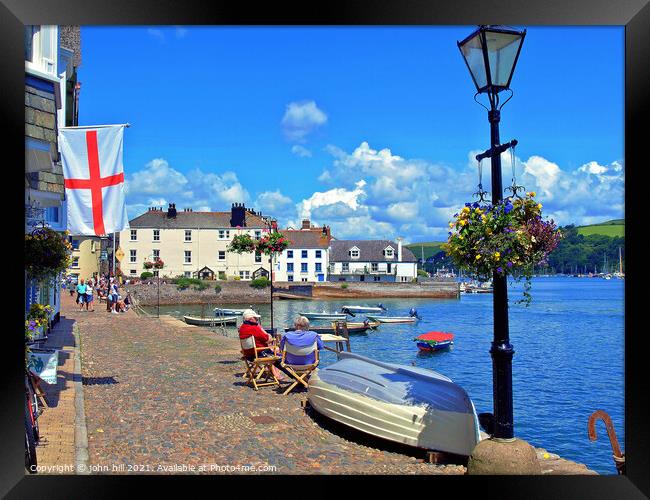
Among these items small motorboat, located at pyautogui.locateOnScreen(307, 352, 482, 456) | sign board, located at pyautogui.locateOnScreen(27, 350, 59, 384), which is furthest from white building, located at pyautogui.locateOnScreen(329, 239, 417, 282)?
sign board, located at pyautogui.locateOnScreen(27, 350, 59, 384)

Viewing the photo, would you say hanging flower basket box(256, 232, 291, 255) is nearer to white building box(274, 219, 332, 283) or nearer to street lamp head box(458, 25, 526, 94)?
street lamp head box(458, 25, 526, 94)

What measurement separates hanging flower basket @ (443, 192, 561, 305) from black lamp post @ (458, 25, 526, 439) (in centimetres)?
16

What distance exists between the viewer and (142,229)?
225 feet

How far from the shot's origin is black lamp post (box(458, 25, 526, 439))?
5551mm

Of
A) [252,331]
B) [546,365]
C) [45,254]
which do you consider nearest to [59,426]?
[45,254]

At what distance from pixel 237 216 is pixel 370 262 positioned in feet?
82.6

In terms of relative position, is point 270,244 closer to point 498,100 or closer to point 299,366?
point 299,366

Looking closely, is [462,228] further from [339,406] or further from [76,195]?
[76,195]

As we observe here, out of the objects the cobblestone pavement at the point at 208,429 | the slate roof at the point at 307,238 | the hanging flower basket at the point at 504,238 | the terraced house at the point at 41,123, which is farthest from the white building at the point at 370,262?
the hanging flower basket at the point at 504,238

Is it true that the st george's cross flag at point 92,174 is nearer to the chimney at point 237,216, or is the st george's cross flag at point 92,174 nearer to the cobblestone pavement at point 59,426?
the cobblestone pavement at point 59,426
